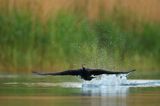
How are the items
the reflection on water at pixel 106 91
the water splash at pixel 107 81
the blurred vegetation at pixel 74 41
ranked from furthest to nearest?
the blurred vegetation at pixel 74 41 < the water splash at pixel 107 81 < the reflection on water at pixel 106 91

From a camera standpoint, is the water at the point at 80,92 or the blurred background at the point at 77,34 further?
the blurred background at the point at 77,34

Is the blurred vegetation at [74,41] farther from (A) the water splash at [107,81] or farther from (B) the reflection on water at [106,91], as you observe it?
(B) the reflection on water at [106,91]

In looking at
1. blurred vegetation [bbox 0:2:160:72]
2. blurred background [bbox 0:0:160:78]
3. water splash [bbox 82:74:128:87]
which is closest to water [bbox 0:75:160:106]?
water splash [bbox 82:74:128:87]

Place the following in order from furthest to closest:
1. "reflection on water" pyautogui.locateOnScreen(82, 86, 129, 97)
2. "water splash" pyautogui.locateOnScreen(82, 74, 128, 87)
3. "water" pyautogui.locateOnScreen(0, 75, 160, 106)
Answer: "water splash" pyautogui.locateOnScreen(82, 74, 128, 87)
"reflection on water" pyautogui.locateOnScreen(82, 86, 129, 97)
"water" pyautogui.locateOnScreen(0, 75, 160, 106)

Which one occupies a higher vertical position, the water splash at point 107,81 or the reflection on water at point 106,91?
Answer: the water splash at point 107,81

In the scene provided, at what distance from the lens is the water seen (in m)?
22.4

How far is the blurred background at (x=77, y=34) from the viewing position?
1346 inches

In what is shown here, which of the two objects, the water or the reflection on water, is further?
the reflection on water

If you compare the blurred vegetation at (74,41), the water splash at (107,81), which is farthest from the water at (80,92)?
the blurred vegetation at (74,41)

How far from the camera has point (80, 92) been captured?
82.4 ft

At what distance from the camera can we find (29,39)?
35125 millimetres

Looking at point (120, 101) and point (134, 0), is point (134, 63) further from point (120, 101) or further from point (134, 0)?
point (120, 101)

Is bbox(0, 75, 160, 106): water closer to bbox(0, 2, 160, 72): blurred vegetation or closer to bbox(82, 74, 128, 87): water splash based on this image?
bbox(82, 74, 128, 87): water splash

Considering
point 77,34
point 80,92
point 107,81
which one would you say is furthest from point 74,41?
point 80,92
